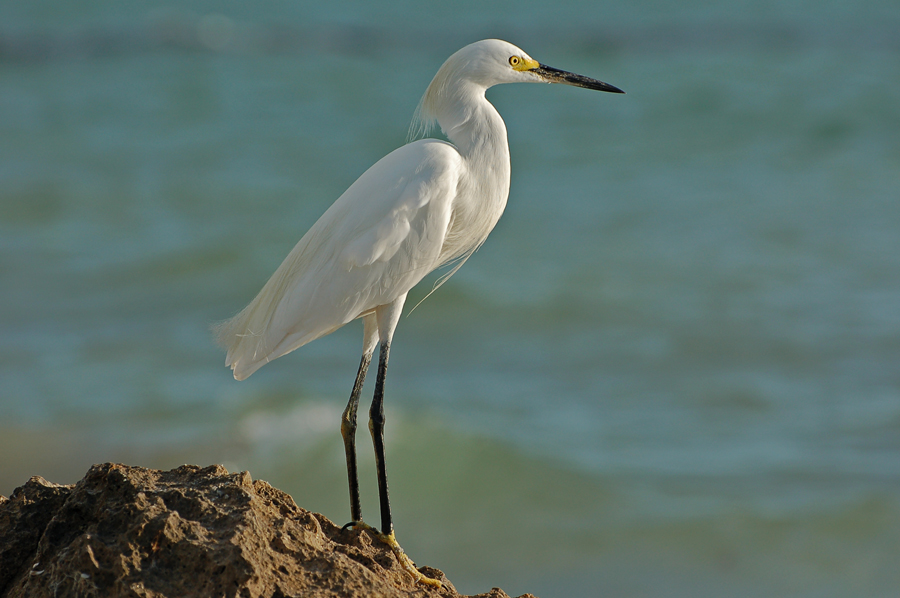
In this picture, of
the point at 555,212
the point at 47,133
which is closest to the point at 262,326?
the point at 555,212

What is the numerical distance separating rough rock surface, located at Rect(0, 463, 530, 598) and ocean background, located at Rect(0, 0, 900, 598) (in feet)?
7.97

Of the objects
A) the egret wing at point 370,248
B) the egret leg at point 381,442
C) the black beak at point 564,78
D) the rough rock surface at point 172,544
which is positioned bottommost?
the rough rock surface at point 172,544

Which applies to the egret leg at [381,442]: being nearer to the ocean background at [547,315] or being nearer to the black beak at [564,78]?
the black beak at [564,78]

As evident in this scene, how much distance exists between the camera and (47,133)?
13.9 metres

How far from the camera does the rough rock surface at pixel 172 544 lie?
202 cm

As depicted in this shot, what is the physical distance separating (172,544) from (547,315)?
246 inches

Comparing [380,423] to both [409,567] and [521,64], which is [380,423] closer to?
[409,567]

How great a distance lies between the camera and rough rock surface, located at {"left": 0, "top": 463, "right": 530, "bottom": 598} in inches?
79.4

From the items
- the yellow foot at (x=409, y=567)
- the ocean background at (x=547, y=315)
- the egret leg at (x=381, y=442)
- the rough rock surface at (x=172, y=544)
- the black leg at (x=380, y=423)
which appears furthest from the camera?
the ocean background at (x=547, y=315)

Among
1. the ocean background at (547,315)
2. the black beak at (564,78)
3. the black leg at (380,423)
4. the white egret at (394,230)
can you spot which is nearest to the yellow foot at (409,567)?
the white egret at (394,230)

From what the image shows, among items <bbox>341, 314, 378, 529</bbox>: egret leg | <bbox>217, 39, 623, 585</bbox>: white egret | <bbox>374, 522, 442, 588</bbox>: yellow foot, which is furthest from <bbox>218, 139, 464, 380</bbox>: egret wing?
<bbox>374, 522, 442, 588</bbox>: yellow foot

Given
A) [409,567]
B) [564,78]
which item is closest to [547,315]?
[564,78]

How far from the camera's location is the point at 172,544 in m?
2.06

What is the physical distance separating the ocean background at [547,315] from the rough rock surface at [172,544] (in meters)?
2.43
